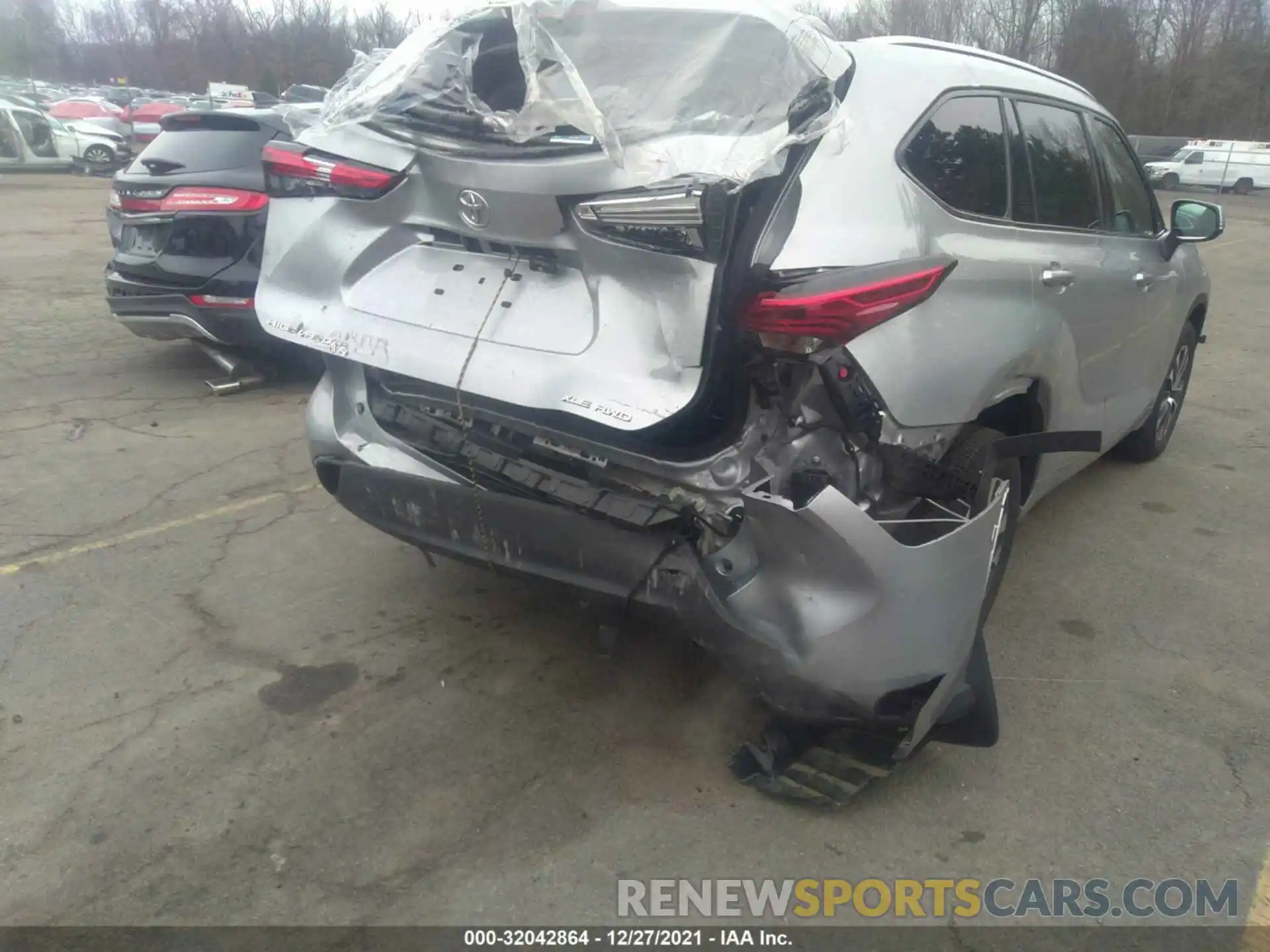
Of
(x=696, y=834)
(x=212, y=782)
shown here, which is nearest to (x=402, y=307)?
(x=212, y=782)

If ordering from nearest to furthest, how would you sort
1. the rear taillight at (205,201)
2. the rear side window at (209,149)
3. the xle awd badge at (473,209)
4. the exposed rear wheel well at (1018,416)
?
the xle awd badge at (473,209) < the exposed rear wheel well at (1018,416) < the rear taillight at (205,201) < the rear side window at (209,149)

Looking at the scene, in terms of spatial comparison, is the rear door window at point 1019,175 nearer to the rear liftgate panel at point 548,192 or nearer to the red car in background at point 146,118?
the rear liftgate panel at point 548,192

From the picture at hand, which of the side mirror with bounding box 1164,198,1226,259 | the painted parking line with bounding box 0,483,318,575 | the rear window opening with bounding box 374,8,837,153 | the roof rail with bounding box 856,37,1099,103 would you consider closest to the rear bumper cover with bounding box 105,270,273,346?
the painted parking line with bounding box 0,483,318,575

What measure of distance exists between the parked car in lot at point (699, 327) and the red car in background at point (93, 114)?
29.9m

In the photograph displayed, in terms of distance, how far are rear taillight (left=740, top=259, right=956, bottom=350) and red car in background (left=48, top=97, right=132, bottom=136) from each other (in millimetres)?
30890

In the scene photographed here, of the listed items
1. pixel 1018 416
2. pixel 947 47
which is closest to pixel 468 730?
pixel 1018 416

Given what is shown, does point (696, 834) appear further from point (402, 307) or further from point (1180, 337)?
point (1180, 337)

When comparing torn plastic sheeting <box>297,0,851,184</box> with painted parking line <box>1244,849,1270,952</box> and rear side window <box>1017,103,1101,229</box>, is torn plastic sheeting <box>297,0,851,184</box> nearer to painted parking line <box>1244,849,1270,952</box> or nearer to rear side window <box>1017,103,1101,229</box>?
rear side window <box>1017,103,1101,229</box>

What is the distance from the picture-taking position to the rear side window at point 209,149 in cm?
693

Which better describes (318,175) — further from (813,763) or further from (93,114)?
(93,114)

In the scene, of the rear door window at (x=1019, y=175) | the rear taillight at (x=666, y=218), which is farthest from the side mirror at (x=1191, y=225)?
the rear taillight at (x=666, y=218)

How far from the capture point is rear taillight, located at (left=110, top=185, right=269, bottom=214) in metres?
6.78

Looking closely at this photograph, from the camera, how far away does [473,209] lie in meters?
2.90

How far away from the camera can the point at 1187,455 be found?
6.29 metres
